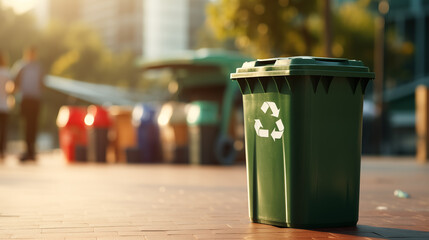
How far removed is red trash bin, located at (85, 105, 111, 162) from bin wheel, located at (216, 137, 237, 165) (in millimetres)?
3227

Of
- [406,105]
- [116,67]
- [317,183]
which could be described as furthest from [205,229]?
[116,67]

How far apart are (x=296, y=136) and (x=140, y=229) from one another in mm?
1337

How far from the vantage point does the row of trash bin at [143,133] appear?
1644 centimetres

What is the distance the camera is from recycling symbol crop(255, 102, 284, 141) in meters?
5.66

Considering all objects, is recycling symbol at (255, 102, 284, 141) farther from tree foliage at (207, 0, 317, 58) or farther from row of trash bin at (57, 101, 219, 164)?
tree foliage at (207, 0, 317, 58)

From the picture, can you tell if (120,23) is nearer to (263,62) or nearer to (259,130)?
(263,62)

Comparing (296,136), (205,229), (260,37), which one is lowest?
(205,229)

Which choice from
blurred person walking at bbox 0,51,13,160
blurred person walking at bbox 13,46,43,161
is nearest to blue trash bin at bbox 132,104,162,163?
blurred person walking at bbox 13,46,43,161

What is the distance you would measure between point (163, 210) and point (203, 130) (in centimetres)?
919

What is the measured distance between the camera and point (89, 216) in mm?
6539

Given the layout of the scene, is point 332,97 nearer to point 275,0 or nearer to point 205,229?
point 205,229

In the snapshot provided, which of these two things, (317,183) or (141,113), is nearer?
(317,183)

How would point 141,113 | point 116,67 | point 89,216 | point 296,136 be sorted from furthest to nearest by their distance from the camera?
point 116,67 → point 141,113 → point 89,216 → point 296,136

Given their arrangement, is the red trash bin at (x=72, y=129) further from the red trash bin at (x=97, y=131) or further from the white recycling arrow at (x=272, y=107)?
the white recycling arrow at (x=272, y=107)
